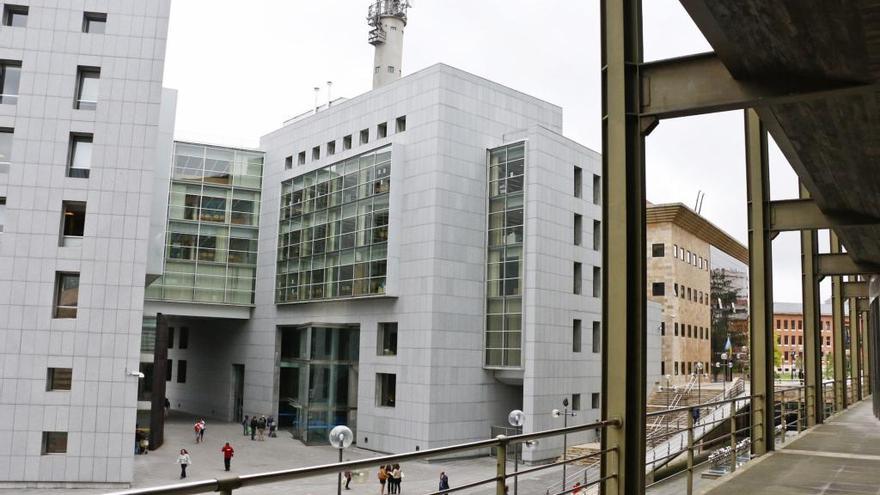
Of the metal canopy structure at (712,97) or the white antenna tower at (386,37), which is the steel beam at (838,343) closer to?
the metal canopy structure at (712,97)

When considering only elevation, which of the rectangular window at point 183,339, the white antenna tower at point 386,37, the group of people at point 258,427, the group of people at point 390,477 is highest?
the white antenna tower at point 386,37

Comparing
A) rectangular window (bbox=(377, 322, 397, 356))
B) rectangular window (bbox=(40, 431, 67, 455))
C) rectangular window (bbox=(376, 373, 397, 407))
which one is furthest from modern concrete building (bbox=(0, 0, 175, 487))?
rectangular window (bbox=(377, 322, 397, 356))

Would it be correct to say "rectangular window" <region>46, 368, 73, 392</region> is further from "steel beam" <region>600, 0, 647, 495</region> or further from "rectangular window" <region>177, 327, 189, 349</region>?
"rectangular window" <region>177, 327, 189, 349</region>

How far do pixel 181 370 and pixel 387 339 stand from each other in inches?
1166

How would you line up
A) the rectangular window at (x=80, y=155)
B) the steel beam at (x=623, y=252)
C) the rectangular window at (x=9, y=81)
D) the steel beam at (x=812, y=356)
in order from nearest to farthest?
the steel beam at (x=623, y=252), the steel beam at (x=812, y=356), the rectangular window at (x=9, y=81), the rectangular window at (x=80, y=155)

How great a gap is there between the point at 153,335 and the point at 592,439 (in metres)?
25.8

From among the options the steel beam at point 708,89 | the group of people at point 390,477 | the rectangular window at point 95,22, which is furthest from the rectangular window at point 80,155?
the steel beam at point 708,89

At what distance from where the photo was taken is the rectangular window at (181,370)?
6288 centimetres

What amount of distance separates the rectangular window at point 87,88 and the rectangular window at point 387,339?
1966 centimetres

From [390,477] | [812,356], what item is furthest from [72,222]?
[812,356]

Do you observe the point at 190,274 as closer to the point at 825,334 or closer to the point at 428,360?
the point at 428,360

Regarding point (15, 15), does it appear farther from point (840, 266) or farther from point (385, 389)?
point (840, 266)

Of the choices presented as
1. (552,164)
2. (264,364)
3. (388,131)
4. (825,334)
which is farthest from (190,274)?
(825,334)

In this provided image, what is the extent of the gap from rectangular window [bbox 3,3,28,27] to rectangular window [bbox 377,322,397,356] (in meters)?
23.4
